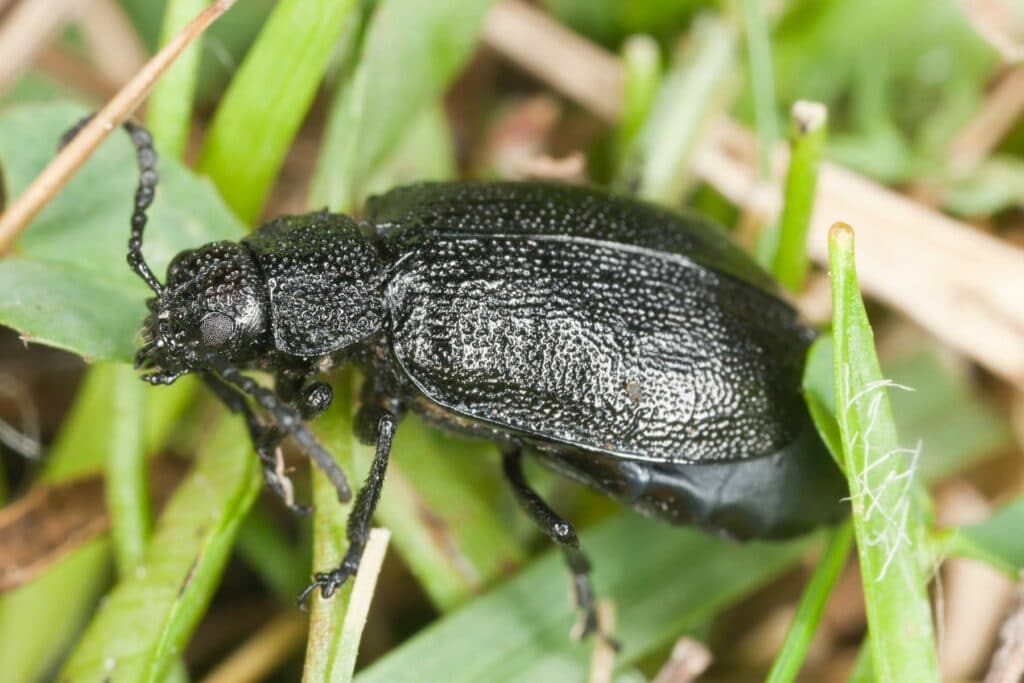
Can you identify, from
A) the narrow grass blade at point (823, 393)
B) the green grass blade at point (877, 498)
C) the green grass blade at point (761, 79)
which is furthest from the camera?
the green grass blade at point (761, 79)

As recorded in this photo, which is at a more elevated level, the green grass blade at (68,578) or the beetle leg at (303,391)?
the beetle leg at (303,391)

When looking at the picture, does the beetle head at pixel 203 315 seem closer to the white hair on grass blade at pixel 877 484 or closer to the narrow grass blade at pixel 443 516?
the narrow grass blade at pixel 443 516

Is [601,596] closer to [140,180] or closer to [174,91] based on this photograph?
[140,180]

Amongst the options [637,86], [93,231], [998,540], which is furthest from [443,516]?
[637,86]

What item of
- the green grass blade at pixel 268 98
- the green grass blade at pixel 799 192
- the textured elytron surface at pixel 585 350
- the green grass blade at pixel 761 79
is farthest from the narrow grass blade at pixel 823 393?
the green grass blade at pixel 268 98

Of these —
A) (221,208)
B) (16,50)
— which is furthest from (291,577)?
(16,50)

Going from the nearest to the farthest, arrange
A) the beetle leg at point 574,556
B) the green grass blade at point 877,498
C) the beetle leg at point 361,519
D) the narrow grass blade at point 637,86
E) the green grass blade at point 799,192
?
the green grass blade at point 877,498
the beetle leg at point 361,519
the beetle leg at point 574,556
the green grass blade at point 799,192
the narrow grass blade at point 637,86

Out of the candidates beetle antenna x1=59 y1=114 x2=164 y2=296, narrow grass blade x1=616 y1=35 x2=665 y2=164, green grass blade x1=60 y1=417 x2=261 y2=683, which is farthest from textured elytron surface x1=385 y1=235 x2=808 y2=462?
narrow grass blade x1=616 y1=35 x2=665 y2=164
